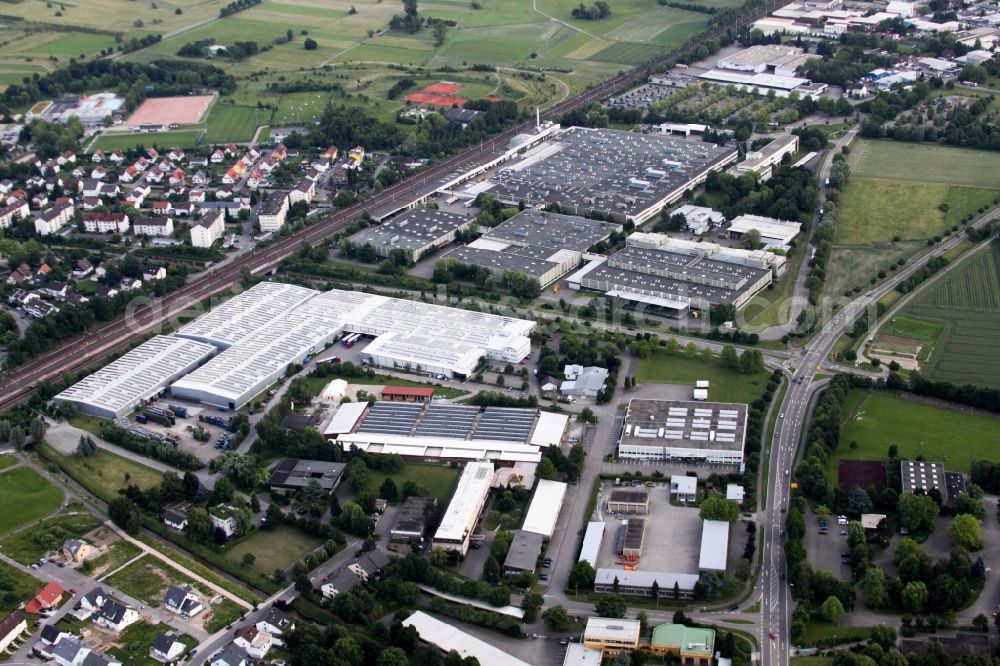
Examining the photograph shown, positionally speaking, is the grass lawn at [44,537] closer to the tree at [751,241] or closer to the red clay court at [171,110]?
the tree at [751,241]

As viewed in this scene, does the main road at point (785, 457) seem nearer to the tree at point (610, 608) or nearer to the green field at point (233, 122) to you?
the tree at point (610, 608)

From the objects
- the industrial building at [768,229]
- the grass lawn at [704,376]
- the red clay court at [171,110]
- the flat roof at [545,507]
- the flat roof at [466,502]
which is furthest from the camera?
the red clay court at [171,110]

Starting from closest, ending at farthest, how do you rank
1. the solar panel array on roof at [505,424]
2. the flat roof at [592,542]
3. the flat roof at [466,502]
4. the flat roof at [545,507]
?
1. the flat roof at [592,542]
2. the flat roof at [466,502]
3. the flat roof at [545,507]
4. the solar panel array on roof at [505,424]

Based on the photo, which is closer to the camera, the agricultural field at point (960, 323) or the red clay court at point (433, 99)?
the agricultural field at point (960, 323)

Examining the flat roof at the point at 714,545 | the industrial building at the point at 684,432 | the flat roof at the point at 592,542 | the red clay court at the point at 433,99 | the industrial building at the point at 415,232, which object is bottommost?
the flat roof at the point at 592,542

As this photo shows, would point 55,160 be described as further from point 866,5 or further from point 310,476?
point 866,5

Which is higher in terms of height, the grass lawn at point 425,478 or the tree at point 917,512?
the tree at point 917,512

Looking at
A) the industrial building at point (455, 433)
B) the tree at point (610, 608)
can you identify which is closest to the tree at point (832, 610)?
the tree at point (610, 608)

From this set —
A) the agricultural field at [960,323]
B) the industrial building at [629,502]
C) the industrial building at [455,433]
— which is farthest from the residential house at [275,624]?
the agricultural field at [960,323]
